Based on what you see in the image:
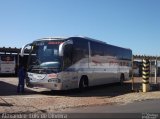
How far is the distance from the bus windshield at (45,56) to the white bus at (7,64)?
75.2 ft

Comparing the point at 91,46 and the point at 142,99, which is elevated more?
the point at 91,46

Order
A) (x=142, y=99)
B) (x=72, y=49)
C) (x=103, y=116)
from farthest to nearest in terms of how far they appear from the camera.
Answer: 1. (x=72, y=49)
2. (x=142, y=99)
3. (x=103, y=116)

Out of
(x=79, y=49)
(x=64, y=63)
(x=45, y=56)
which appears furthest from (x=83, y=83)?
(x=45, y=56)

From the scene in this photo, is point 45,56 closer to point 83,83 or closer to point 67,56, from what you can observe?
point 67,56

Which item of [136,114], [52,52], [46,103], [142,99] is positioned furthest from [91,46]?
[136,114]

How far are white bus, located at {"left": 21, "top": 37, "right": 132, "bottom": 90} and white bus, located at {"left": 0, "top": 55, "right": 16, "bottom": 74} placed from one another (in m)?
19.8

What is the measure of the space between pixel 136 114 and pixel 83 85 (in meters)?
10.2

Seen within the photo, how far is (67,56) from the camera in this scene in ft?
70.8

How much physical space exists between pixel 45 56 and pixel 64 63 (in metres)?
1.15

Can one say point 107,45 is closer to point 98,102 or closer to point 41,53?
point 41,53

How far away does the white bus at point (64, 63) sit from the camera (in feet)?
68.8

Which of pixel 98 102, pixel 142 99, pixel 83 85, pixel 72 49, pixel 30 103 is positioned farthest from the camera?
pixel 83 85

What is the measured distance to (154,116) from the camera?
44.2 feet

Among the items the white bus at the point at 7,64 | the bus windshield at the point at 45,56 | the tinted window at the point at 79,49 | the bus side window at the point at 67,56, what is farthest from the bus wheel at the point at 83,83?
the white bus at the point at 7,64
